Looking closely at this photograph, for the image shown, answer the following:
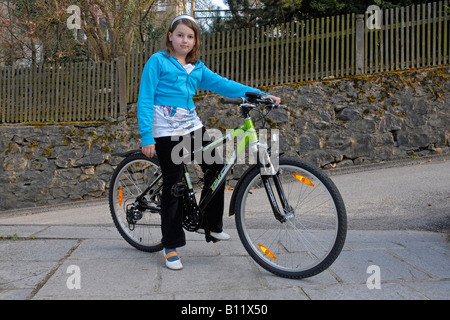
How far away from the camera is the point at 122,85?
8242mm

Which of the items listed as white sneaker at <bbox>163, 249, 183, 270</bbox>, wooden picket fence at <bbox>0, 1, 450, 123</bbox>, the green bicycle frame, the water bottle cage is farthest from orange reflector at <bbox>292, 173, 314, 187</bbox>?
wooden picket fence at <bbox>0, 1, 450, 123</bbox>

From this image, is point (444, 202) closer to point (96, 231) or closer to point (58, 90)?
point (96, 231)

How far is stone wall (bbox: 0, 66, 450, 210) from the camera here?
290 inches

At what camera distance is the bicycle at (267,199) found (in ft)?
8.84

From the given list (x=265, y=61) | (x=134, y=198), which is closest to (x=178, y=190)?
(x=134, y=198)

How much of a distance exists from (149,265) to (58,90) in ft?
21.4

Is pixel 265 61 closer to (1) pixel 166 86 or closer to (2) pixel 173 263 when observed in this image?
(1) pixel 166 86

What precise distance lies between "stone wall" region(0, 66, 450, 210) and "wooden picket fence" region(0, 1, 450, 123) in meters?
0.41

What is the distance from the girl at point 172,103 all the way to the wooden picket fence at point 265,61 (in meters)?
5.01

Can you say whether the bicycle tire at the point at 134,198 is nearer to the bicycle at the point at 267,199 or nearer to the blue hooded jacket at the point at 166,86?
the bicycle at the point at 267,199

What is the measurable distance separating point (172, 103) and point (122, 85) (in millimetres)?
5479

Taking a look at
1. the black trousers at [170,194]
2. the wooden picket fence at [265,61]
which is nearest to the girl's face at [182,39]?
the black trousers at [170,194]

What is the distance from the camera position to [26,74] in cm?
866
